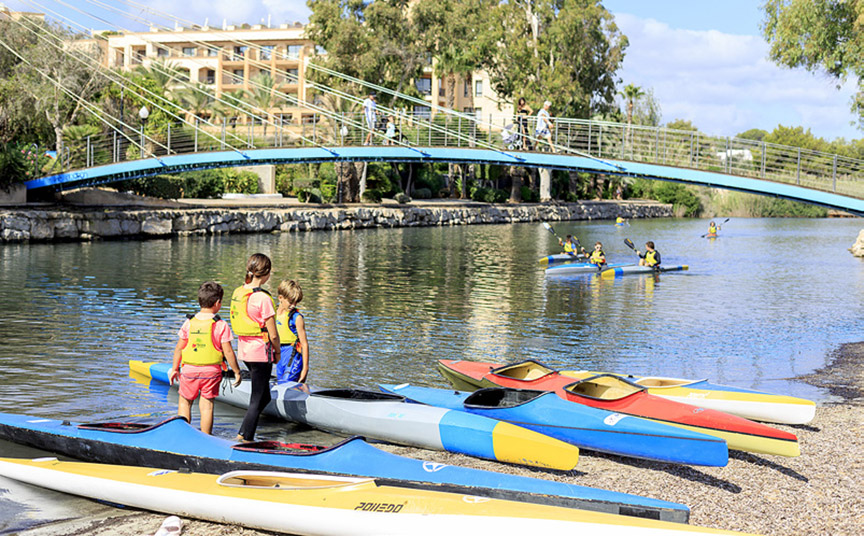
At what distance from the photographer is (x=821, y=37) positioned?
23.7 meters

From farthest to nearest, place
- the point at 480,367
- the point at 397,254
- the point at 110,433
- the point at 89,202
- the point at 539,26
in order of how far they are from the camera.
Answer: the point at 539,26, the point at 89,202, the point at 397,254, the point at 480,367, the point at 110,433

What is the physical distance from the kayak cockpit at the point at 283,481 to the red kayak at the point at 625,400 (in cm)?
282

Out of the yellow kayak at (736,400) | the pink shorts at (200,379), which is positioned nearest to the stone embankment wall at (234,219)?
the pink shorts at (200,379)

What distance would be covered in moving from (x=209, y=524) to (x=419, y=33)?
4162cm

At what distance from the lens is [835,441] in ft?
26.5

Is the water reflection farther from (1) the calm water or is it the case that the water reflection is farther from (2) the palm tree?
(2) the palm tree

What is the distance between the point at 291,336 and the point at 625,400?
3.16 meters

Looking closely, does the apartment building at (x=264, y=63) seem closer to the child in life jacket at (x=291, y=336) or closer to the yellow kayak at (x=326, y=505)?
the child in life jacket at (x=291, y=336)

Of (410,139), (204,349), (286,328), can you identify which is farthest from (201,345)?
(410,139)

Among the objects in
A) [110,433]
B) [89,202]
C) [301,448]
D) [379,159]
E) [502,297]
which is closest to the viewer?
[301,448]

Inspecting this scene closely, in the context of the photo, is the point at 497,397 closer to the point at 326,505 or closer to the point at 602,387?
the point at 602,387

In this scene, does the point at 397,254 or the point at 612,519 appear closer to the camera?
the point at 612,519

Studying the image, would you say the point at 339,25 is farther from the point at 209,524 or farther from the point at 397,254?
the point at 209,524

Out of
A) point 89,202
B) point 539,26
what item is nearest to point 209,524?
point 89,202
